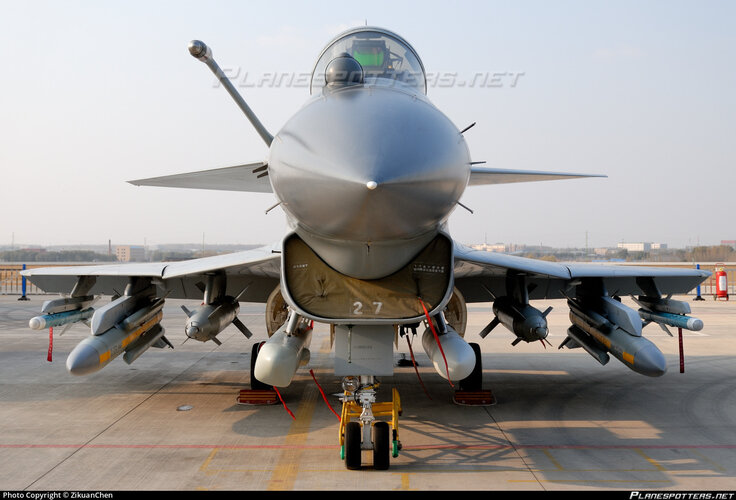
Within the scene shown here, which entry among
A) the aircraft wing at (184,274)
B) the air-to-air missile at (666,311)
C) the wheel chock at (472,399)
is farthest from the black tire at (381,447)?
the air-to-air missile at (666,311)

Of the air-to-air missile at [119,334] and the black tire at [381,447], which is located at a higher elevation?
the air-to-air missile at [119,334]

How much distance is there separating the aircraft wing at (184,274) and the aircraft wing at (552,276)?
2.61m

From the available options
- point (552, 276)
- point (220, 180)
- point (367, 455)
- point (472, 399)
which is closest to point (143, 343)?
point (220, 180)

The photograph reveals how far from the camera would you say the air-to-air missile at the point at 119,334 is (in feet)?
23.8

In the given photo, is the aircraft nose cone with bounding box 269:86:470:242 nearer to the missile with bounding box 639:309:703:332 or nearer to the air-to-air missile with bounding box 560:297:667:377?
the air-to-air missile with bounding box 560:297:667:377

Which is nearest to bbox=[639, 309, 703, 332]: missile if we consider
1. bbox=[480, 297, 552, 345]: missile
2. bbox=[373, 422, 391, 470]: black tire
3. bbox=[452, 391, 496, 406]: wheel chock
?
bbox=[480, 297, 552, 345]: missile

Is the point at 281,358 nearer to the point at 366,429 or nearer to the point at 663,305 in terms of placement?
the point at 366,429

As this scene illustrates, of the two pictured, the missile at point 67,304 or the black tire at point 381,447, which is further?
the missile at point 67,304

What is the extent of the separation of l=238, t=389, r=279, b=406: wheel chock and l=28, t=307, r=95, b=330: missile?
3273 millimetres

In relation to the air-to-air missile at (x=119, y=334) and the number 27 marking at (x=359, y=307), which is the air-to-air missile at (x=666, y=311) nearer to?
the number 27 marking at (x=359, y=307)

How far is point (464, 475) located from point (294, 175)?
351 centimetres

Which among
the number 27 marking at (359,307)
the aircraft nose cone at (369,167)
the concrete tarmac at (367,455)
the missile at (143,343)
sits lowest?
the concrete tarmac at (367,455)

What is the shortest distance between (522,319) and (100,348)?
6.05 metres

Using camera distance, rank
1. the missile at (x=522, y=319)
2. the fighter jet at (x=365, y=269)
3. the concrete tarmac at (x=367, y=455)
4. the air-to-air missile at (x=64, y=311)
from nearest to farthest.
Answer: the fighter jet at (x=365, y=269), the concrete tarmac at (x=367, y=455), the missile at (x=522, y=319), the air-to-air missile at (x=64, y=311)
